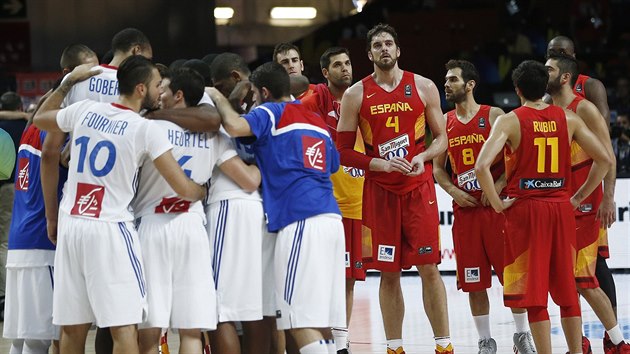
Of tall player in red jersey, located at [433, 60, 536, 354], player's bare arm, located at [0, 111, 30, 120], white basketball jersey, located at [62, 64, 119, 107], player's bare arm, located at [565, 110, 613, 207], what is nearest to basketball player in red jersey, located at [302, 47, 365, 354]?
tall player in red jersey, located at [433, 60, 536, 354]

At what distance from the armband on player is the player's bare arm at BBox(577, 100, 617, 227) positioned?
1.58 m

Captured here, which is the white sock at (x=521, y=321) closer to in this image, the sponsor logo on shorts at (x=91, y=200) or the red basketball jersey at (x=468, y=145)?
the red basketball jersey at (x=468, y=145)

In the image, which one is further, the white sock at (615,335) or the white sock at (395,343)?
the white sock at (395,343)

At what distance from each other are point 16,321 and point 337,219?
2093mm

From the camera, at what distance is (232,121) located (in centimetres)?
644

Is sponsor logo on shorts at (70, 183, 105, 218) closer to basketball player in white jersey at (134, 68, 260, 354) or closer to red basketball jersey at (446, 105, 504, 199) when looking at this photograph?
basketball player in white jersey at (134, 68, 260, 354)

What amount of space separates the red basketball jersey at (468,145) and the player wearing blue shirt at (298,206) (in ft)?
7.35

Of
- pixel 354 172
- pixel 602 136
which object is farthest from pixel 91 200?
pixel 602 136

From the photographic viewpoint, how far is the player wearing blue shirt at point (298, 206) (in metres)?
6.49

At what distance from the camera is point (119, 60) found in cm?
708

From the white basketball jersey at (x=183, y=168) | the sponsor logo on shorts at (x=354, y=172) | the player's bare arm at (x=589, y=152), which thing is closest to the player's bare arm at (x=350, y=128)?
the sponsor logo on shorts at (x=354, y=172)

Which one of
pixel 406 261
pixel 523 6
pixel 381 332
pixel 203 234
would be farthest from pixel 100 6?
pixel 203 234

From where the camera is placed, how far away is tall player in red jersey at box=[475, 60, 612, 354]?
738cm

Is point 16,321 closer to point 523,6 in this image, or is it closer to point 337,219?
point 337,219
